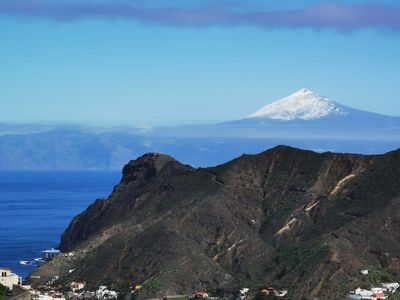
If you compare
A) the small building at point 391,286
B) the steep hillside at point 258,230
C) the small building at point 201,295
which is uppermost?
the steep hillside at point 258,230

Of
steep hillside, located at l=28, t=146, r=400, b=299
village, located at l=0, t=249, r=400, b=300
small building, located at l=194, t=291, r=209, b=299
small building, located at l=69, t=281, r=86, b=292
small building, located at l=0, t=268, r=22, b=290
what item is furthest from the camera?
small building, located at l=69, t=281, r=86, b=292

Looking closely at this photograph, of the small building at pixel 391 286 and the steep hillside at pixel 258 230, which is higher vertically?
the steep hillside at pixel 258 230

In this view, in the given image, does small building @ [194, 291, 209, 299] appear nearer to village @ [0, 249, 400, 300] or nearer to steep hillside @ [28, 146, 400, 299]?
village @ [0, 249, 400, 300]

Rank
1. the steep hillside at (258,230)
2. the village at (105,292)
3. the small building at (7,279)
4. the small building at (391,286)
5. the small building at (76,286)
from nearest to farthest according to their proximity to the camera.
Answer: the village at (105,292), the small building at (391,286), the small building at (7,279), the steep hillside at (258,230), the small building at (76,286)

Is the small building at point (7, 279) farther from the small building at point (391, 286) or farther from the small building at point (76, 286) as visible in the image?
the small building at point (391, 286)

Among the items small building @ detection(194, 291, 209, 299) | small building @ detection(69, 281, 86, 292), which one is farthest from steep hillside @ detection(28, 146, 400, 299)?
small building @ detection(194, 291, 209, 299)

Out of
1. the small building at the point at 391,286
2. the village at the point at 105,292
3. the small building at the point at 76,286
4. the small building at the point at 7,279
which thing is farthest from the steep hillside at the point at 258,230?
the small building at the point at 7,279

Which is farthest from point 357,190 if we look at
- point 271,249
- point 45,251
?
point 45,251
